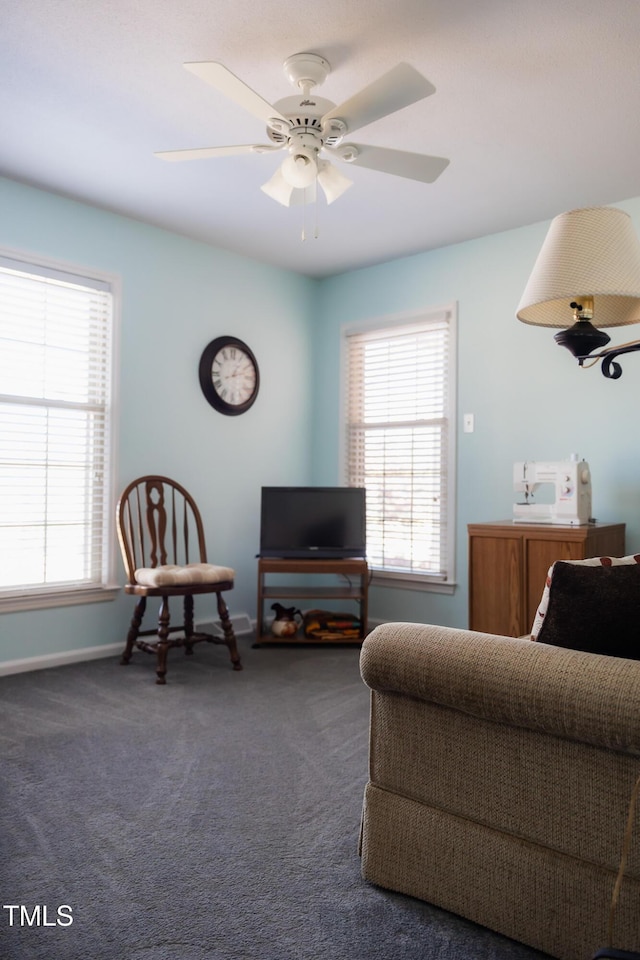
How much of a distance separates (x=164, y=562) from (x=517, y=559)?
76.8 inches

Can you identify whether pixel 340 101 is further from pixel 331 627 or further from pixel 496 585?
pixel 331 627

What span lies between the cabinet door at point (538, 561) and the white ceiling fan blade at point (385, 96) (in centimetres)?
206

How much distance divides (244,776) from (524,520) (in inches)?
76.9

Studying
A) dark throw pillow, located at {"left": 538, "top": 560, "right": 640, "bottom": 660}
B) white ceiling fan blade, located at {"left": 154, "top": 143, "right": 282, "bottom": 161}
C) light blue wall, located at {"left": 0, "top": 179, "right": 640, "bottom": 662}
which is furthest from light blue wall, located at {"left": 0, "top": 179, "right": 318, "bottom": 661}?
dark throw pillow, located at {"left": 538, "top": 560, "right": 640, "bottom": 660}

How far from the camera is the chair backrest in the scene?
3979 mm

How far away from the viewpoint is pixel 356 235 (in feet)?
14.3

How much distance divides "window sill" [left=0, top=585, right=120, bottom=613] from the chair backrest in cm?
23

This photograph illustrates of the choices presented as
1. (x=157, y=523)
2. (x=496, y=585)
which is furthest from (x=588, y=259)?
(x=157, y=523)

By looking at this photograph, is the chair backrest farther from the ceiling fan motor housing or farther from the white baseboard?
the ceiling fan motor housing

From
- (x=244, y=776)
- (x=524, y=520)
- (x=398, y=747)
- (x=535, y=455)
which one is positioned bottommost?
(x=244, y=776)

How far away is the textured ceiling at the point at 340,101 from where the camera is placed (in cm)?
234

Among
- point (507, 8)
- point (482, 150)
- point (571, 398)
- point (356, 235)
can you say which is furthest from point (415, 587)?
point (507, 8)

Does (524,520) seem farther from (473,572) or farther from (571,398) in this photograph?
(571,398)

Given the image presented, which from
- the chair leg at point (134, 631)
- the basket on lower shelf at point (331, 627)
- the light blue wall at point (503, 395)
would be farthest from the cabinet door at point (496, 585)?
the chair leg at point (134, 631)
